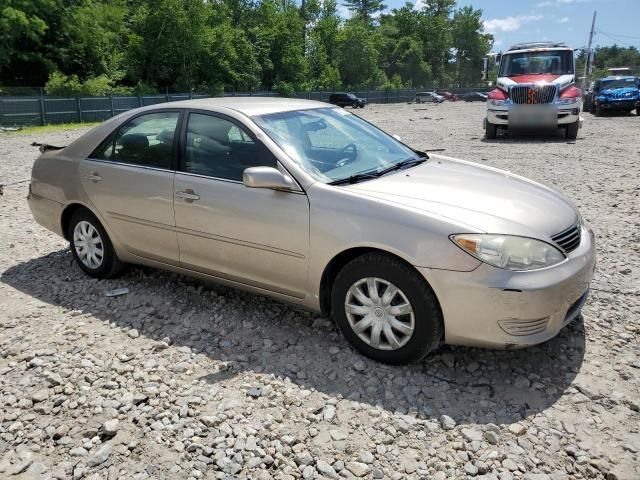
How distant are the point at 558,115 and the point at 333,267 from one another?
13.4 m

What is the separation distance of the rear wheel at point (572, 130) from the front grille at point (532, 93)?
1022mm

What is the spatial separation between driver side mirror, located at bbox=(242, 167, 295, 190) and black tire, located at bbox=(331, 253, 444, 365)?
26.6 inches

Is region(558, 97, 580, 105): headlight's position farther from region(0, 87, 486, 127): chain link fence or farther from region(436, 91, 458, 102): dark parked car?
region(436, 91, 458, 102): dark parked car

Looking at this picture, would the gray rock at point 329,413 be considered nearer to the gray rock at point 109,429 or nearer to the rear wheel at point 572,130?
the gray rock at point 109,429

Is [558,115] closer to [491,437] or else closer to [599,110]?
[599,110]

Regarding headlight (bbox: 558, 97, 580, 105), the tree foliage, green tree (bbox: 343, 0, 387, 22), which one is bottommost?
headlight (bbox: 558, 97, 580, 105)

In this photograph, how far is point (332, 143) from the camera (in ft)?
13.6

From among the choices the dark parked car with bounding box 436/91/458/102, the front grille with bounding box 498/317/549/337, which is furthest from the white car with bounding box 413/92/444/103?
the front grille with bounding box 498/317/549/337

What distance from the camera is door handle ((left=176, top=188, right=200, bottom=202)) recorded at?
158 inches

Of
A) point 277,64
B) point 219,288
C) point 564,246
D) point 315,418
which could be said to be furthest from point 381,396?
point 277,64

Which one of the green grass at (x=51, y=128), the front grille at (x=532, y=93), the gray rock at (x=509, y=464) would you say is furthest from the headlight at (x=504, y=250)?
the green grass at (x=51, y=128)

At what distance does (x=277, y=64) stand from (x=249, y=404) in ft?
189

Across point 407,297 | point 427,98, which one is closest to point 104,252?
point 407,297

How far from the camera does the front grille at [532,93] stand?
14.6 meters
